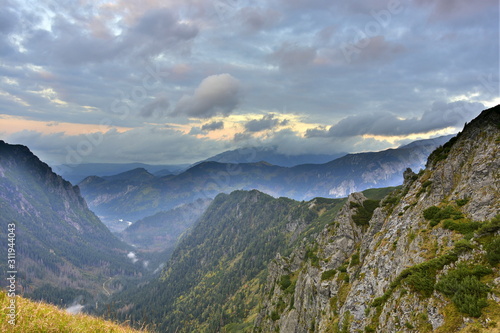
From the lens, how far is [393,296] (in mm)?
23969

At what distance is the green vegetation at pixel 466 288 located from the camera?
16498 millimetres

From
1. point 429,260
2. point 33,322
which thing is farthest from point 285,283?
point 33,322

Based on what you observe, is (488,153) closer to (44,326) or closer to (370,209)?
(370,209)

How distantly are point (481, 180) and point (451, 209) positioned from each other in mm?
5068

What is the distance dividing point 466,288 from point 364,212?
149 ft

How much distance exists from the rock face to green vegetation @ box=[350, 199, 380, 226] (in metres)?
1.11

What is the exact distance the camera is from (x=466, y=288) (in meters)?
17.8

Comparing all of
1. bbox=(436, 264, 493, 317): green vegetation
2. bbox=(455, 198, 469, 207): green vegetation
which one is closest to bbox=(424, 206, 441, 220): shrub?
bbox=(455, 198, 469, 207): green vegetation

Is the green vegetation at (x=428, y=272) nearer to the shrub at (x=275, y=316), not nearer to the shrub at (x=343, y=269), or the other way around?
the shrub at (x=343, y=269)

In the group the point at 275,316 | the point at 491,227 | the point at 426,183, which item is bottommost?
the point at 275,316

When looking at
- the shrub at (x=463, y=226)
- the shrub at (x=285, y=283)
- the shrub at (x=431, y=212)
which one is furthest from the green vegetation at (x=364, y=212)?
the shrub at (x=285, y=283)

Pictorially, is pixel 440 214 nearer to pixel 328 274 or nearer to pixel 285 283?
pixel 328 274

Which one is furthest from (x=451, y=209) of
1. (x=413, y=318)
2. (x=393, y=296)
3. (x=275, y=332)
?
(x=275, y=332)

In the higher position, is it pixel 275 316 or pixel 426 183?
pixel 426 183
